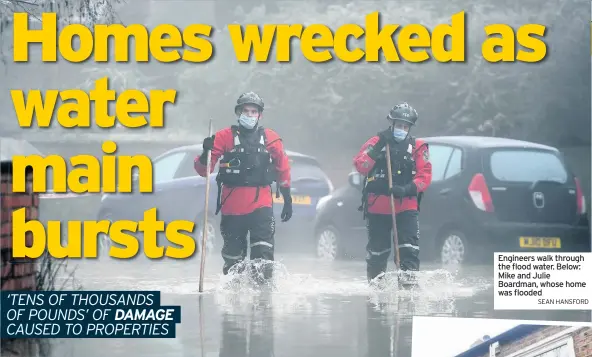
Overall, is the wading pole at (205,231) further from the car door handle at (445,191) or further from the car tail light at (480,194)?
the car tail light at (480,194)

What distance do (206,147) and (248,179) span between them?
0.44 m

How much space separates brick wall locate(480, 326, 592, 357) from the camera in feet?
33.0

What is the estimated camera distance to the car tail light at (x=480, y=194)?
11.6m

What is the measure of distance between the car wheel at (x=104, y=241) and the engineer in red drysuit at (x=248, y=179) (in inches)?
36.0

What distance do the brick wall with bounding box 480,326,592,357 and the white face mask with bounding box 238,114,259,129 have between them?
2.82m

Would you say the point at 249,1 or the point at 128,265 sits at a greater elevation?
the point at 249,1

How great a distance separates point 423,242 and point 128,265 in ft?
8.21

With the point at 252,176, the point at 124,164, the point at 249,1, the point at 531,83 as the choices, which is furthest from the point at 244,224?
the point at 531,83

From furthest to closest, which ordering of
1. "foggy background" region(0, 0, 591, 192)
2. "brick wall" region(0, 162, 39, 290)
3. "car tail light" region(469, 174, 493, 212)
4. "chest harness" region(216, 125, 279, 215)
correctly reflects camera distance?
"car tail light" region(469, 174, 493, 212) < "chest harness" region(216, 125, 279, 215) < "foggy background" region(0, 0, 591, 192) < "brick wall" region(0, 162, 39, 290)

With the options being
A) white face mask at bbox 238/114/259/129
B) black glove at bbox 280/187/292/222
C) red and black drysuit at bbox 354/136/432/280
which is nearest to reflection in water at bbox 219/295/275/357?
black glove at bbox 280/187/292/222

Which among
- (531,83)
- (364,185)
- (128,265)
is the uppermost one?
(531,83)

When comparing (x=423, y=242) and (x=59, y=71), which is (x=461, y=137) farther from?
(x=59, y=71)

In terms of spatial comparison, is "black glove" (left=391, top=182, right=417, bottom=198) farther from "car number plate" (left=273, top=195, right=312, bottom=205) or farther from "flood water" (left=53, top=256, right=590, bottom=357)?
"car number plate" (left=273, top=195, right=312, bottom=205)

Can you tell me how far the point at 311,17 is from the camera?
11266 millimetres
